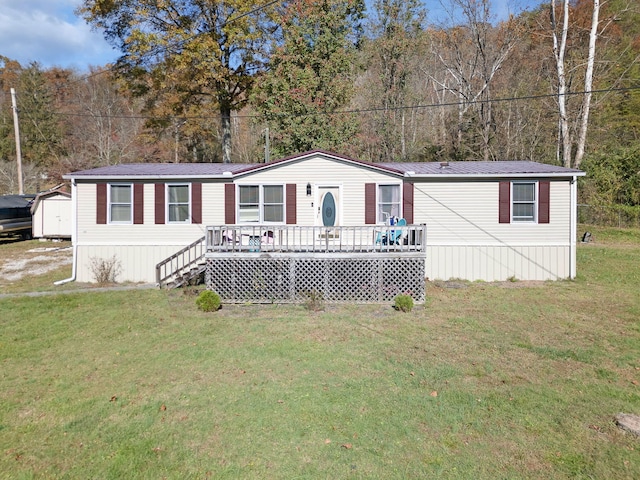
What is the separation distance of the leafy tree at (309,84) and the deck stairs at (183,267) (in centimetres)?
1146

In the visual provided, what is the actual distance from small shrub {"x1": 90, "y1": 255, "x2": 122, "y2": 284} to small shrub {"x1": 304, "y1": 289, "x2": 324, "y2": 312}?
6.63 metres

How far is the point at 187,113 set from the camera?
2531 centimetres

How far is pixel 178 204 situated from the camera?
42.9 feet

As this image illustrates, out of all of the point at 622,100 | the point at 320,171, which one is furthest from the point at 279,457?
the point at 622,100

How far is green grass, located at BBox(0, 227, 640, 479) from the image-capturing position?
13.0 feet

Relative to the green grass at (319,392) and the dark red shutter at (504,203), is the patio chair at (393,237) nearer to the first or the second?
the green grass at (319,392)

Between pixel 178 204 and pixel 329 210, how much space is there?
4.70m

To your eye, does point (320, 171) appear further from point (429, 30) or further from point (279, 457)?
point (429, 30)

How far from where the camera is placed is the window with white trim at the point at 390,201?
42.2 feet

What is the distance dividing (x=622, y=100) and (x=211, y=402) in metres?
31.9

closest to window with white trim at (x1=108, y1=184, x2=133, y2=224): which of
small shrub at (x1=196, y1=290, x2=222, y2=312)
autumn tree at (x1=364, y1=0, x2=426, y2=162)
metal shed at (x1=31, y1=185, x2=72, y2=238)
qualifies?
small shrub at (x1=196, y1=290, x2=222, y2=312)

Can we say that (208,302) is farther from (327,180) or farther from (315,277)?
(327,180)

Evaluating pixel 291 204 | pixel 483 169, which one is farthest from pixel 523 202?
pixel 291 204

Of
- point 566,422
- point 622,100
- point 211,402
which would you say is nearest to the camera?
point 566,422
